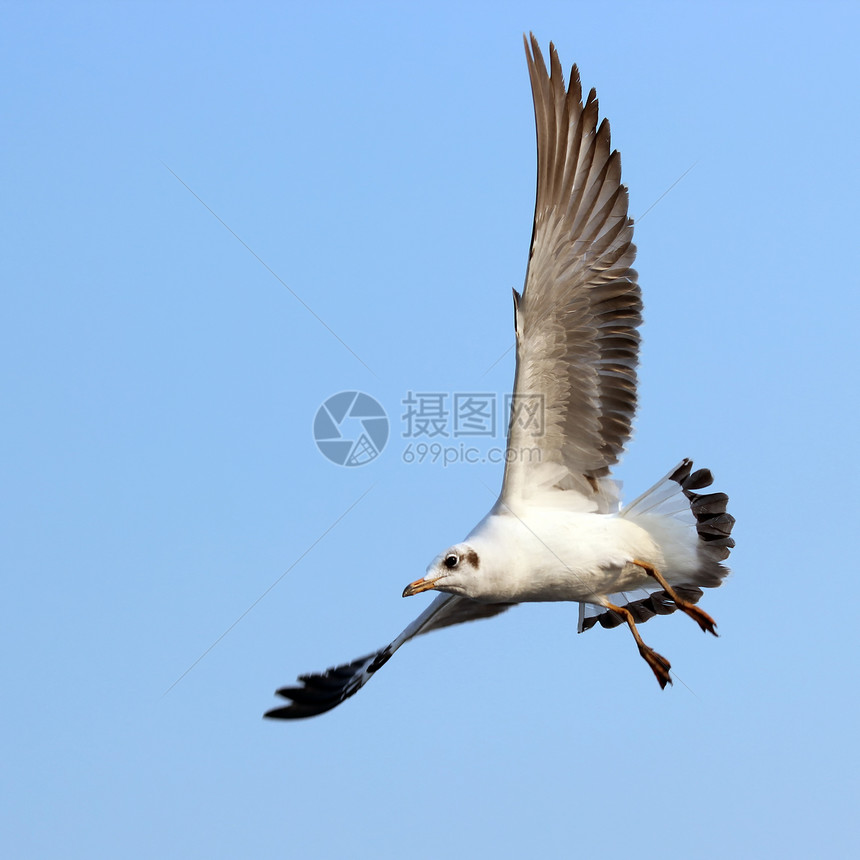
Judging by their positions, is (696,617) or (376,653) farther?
(376,653)

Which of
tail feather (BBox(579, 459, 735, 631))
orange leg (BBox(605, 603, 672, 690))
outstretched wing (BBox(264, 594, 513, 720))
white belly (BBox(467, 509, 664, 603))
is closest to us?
orange leg (BBox(605, 603, 672, 690))

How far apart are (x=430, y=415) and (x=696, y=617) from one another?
2.99m

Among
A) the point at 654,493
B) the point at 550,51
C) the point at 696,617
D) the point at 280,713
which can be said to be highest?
the point at 550,51

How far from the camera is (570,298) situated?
29.2ft

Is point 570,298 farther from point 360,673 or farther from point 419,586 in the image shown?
point 360,673

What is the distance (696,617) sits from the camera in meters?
9.27

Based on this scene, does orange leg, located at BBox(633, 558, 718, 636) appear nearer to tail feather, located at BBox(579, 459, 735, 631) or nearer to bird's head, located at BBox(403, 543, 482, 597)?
tail feather, located at BBox(579, 459, 735, 631)

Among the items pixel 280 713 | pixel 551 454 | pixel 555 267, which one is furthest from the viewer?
pixel 280 713

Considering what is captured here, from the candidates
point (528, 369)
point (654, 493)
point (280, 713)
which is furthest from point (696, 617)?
point (280, 713)

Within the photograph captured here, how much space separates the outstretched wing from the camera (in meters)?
10.4

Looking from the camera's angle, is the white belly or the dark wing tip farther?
the dark wing tip

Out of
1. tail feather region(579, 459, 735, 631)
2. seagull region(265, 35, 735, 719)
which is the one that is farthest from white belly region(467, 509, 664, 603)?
tail feather region(579, 459, 735, 631)

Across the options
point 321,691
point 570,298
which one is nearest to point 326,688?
point 321,691

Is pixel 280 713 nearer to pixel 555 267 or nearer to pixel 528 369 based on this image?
pixel 528 369
